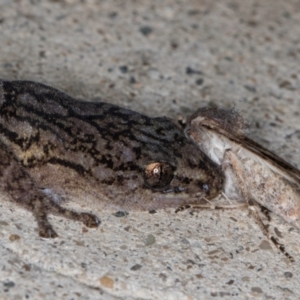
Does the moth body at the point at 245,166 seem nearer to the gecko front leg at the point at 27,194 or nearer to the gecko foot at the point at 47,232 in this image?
the gecko front leg at the point at 27,194

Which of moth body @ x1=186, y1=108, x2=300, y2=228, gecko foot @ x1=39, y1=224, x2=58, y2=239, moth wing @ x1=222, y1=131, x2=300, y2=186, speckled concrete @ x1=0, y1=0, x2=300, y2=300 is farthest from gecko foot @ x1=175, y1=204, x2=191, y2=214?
gecko foot @ x1=39, y1=224, x2=58, y2=239

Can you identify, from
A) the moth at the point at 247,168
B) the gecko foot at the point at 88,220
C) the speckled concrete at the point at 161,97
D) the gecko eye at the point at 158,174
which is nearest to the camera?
the speckled concrete at the point at 161,97

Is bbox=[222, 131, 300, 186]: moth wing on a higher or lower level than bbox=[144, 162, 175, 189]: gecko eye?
higher

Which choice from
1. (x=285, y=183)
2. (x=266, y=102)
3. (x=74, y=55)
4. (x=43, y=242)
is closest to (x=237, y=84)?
(x=266, y=102)

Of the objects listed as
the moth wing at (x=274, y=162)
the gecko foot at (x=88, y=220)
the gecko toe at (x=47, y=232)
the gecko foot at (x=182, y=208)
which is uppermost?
the moth wing at (x=274, y=162)

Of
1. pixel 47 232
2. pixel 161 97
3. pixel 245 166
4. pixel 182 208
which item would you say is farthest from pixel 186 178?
pixel 161 97

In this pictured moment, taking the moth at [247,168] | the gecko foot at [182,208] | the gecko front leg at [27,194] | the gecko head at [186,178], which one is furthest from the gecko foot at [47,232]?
the moth at [247,168]

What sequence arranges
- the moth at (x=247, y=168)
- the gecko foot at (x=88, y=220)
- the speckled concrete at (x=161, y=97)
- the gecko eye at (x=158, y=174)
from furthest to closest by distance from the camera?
the moth at (x=247, y=168), the gecko foot at (x=88, y=220), the gecko eye at (x=158, y=174), the speckled concrete at (x=161, y=97)

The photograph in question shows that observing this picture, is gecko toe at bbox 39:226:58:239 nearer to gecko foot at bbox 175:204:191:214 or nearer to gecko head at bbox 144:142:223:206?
gecko head at bbox 144:142:223:206
